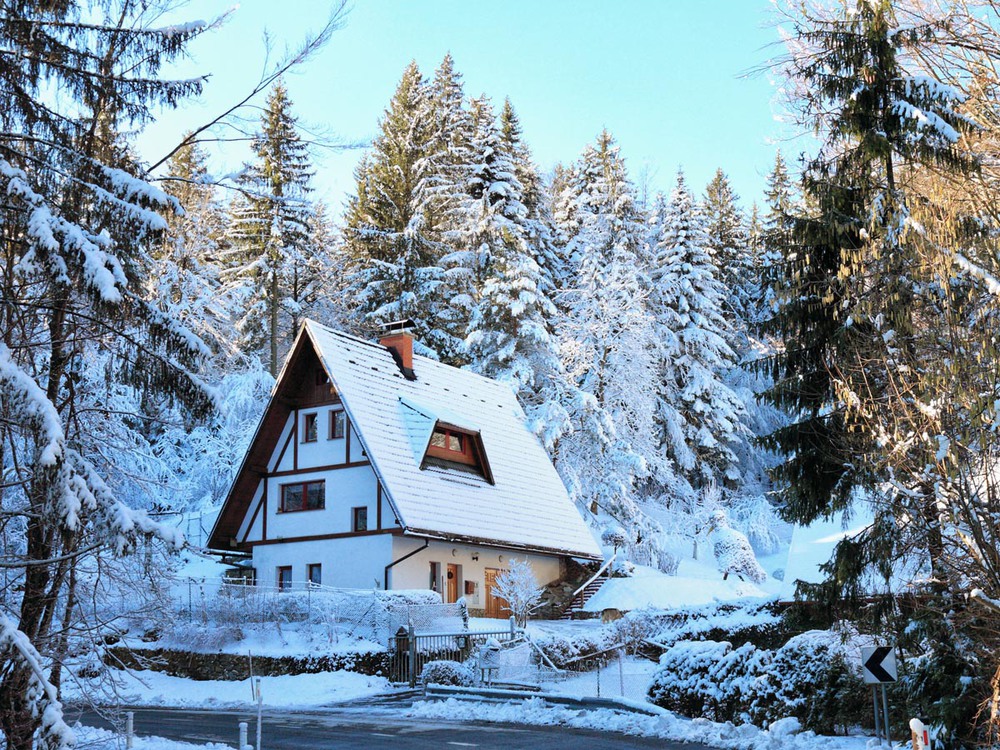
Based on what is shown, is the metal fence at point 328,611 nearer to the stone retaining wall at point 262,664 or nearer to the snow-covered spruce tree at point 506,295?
the stone retaining wall at point 262,664

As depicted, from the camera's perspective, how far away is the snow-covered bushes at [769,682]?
15.6 meters

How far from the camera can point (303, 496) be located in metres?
31.9

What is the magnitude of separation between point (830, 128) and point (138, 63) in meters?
11.6

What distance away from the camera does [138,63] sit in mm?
11945

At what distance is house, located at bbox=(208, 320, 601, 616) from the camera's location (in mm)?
29547

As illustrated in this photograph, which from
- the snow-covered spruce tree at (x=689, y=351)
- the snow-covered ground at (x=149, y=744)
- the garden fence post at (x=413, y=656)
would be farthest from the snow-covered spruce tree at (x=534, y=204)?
the snow-covered ground at (x=149, y=744)

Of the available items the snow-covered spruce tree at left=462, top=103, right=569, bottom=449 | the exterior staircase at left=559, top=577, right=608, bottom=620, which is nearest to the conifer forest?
the snow-covered spruce tree at left=462, top=103, right=569, bottom=449

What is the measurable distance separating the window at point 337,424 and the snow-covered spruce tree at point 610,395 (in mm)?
12464

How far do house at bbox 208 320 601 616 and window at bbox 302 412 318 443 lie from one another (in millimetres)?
33

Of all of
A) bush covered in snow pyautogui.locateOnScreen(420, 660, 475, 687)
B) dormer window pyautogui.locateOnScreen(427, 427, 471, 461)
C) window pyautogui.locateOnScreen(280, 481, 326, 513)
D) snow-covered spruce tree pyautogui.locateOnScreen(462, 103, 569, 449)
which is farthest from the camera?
snow-covered spruce tree pyautogui.locateOnScreen(462, 103, 569, 449)

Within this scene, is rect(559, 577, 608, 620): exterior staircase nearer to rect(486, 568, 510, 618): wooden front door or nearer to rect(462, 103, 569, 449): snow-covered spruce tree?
rect(486, 568, 510, 618): wooden front door

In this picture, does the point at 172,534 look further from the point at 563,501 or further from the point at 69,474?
the point at 563,501

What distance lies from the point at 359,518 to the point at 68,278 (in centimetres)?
2096

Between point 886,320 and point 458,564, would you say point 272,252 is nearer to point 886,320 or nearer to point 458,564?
point 458,564
